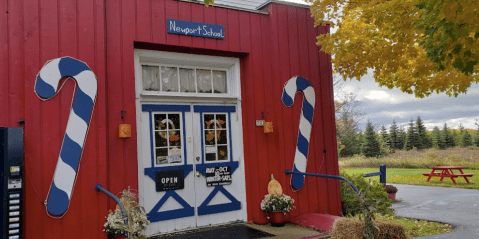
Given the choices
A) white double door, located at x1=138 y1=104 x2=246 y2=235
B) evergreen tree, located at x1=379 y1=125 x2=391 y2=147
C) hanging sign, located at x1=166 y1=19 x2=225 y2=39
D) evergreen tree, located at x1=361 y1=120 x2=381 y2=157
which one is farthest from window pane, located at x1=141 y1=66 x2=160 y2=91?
evergreen tree, located at x1=379 y1=125 x2=391 y2=147

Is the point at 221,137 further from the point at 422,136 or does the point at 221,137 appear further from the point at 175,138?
the point at 422,136

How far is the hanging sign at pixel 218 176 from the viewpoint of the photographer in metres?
6.79

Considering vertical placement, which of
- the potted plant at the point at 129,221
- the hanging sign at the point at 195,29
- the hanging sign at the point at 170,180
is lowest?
the potted plant at the point at 129,221

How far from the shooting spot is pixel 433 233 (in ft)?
22.0

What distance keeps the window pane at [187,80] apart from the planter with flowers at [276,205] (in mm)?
2221

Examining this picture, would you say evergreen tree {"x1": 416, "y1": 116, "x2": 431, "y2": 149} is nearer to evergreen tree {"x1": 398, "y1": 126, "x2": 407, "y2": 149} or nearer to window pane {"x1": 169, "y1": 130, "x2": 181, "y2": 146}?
evergreen tree {"x1": 398, "y1": 126, "x2": 407, "y2": 149}

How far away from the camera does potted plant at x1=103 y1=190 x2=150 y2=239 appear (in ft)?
13.3

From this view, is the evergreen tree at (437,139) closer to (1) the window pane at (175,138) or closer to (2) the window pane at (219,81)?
(2) the window pane at (219,81)

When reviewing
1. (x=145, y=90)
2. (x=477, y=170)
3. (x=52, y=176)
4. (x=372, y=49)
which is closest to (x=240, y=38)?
(x=145, y=90)

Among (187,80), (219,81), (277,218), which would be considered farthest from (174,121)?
(277,218)

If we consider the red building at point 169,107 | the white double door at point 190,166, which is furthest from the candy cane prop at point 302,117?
the white double door at point 190,166

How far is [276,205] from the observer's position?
21.9 ft

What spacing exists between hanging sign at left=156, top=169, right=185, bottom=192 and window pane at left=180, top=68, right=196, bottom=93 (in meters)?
1.40

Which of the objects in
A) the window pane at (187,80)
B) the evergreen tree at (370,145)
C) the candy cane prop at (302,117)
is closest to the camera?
the window pane at (187,80)
